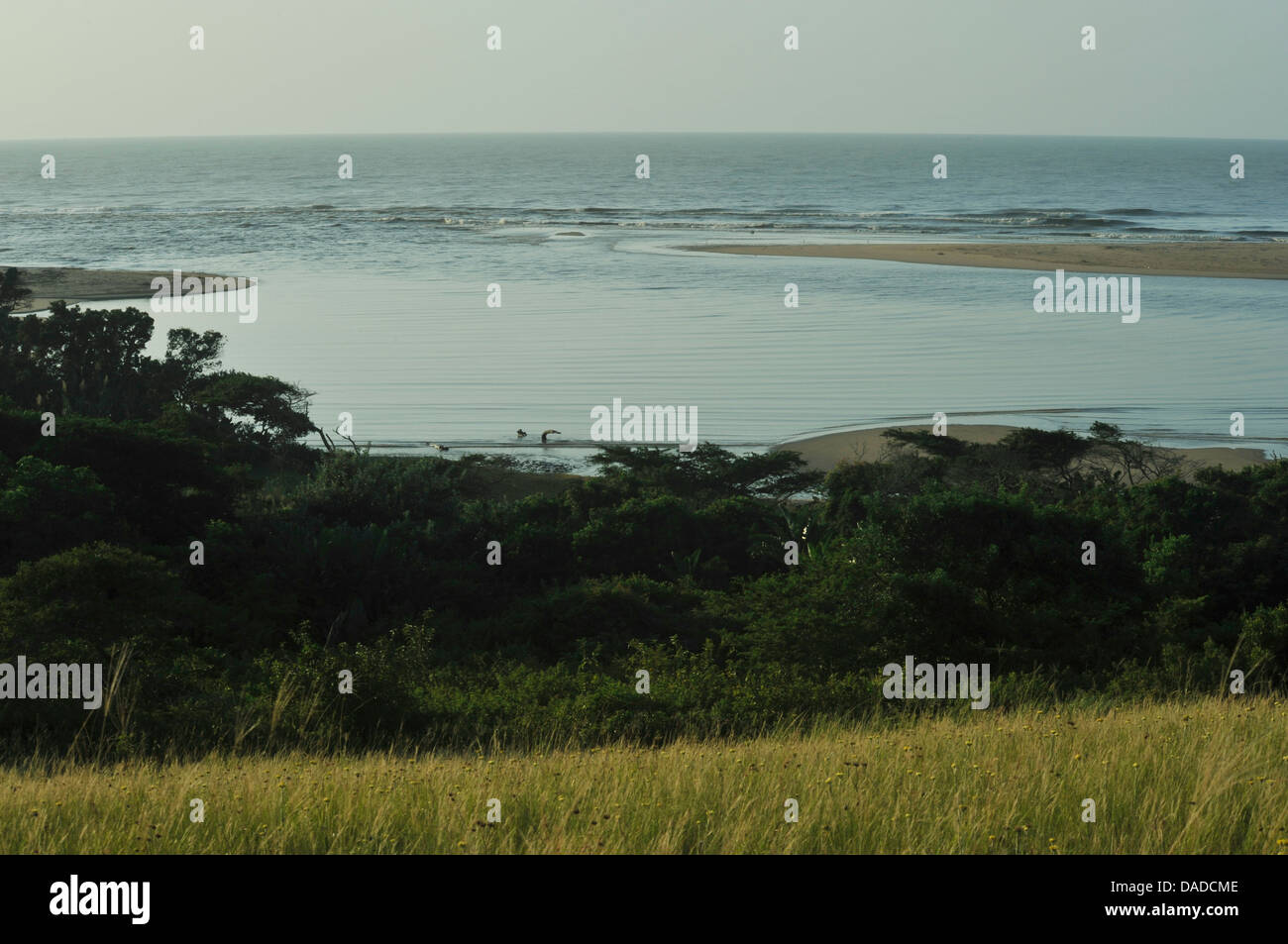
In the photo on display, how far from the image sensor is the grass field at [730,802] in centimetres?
548

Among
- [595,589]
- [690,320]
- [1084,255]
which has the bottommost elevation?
[595,589]

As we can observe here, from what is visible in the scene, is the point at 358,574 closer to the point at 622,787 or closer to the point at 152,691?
the point at 152,691

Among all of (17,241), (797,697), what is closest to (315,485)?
(797,697)

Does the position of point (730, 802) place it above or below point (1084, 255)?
below

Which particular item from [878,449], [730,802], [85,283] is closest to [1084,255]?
[878,449]

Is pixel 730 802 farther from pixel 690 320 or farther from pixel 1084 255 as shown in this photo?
pixel 1084 255

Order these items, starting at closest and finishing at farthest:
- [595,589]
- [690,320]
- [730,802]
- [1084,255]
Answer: [730,802]
[595,589]
[690,320]
[1084,255]

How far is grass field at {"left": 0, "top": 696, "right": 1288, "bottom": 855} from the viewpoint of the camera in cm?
548

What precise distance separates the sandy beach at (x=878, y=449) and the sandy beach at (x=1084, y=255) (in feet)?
103

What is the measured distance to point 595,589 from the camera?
15.7m

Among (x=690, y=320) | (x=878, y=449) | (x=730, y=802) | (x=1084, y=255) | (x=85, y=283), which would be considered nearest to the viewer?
(x=730, y=802)

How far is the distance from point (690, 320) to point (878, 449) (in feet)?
55.6

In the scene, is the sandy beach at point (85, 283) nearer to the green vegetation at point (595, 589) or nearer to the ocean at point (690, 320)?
the ocean at point (690, 320)

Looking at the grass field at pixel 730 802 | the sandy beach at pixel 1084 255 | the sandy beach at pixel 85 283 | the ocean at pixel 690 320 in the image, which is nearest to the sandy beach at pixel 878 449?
the ocean at pixel 690 320
